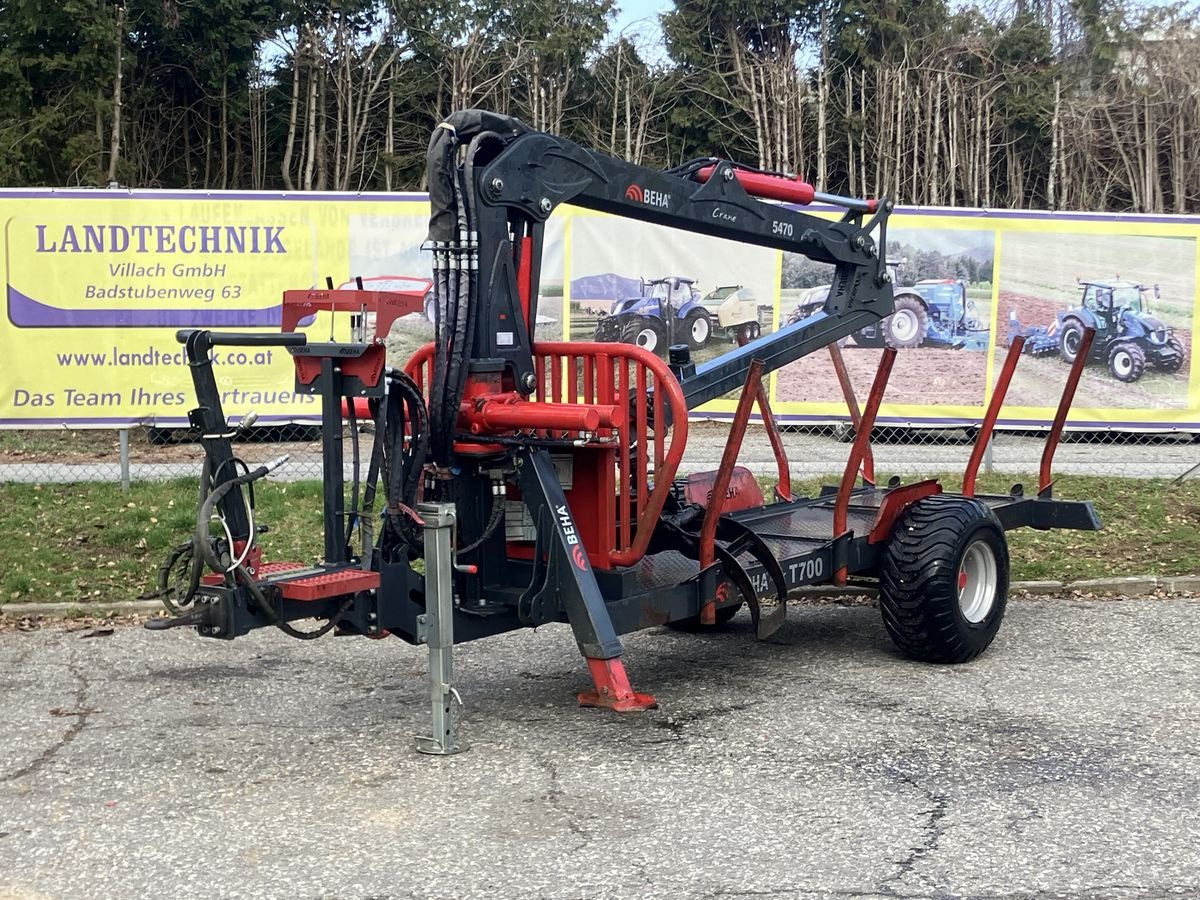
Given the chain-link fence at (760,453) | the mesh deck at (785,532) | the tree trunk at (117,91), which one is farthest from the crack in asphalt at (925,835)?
the tree trunk at (117,91)

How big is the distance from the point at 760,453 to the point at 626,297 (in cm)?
213

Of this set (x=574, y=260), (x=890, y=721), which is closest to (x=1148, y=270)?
(x=574, y=260)

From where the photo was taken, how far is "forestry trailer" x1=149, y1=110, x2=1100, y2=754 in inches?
220

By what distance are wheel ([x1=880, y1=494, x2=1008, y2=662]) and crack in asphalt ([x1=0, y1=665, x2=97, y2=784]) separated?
391 centimetres

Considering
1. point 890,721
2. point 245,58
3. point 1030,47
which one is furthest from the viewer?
point 1030,47

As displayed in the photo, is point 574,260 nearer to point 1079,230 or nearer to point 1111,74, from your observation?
point 1079,230

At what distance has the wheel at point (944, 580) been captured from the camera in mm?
7062

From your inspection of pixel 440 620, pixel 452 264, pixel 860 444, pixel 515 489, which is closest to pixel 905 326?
pixel 860 444

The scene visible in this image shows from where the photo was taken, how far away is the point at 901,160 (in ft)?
73.2

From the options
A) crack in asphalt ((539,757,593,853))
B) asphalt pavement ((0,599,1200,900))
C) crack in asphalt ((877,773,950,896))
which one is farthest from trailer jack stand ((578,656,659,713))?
crack in asphalt ((877,773,950,896))

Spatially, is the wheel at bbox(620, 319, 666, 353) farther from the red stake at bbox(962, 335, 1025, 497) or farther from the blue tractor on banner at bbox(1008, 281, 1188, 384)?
the red stake at bbox(962, 335, 1025, 497)

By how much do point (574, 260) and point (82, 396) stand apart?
4315mm

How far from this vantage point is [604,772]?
546 cm

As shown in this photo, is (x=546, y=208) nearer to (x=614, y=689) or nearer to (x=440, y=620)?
(x=440, y=620)
